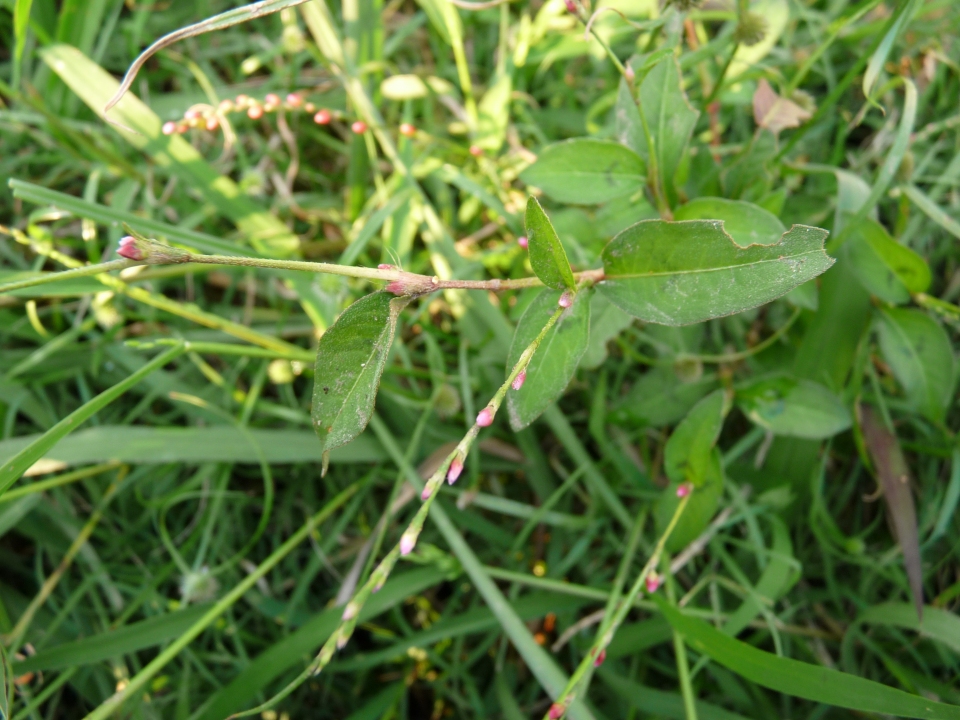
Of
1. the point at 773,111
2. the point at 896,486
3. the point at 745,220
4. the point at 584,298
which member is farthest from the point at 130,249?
the point at 896,486

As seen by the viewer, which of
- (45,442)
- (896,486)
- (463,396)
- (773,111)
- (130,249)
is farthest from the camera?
(463,396)

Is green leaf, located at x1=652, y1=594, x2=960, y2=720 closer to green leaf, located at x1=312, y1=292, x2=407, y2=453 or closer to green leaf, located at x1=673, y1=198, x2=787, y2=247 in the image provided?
green leaf, located at x1=673, y1=198, x2=787, y2=247

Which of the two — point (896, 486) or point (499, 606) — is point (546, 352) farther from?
point (896, 486)

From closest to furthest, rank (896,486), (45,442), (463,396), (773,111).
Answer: (45,442), (773,111), (896,486), (463,396)

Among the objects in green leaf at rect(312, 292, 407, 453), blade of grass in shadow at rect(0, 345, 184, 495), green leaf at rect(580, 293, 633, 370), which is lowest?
blade of grass in shadow at rect(0, 345, 184, 495)

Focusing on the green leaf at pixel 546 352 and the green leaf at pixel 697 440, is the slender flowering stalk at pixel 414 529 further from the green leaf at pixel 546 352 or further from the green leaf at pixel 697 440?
the green leaf at pixel 697 440

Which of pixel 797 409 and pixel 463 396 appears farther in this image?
pixel 463 396

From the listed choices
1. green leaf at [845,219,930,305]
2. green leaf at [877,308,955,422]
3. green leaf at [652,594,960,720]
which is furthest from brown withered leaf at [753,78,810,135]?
green leaf at [652,594,960,720]
